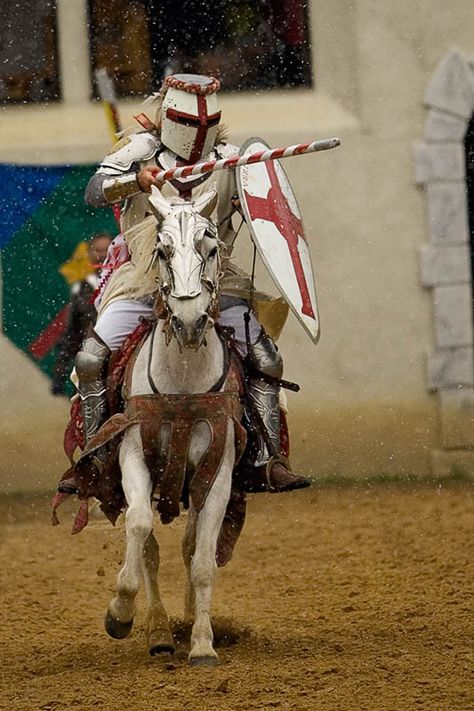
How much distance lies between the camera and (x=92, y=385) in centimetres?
736

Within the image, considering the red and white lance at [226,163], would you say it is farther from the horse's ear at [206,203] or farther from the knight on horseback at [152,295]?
the knight on horseback at [152,295]

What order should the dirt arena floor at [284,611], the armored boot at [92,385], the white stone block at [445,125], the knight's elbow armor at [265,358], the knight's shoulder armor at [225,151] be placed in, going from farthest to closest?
the white stone block at [445,125] < the knight's shoulder armor at [225,151] < the knight's elbow armor at [265,358] < the armored boot at [92,385] < the dirt arena floor at [284,611]

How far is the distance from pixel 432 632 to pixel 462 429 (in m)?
5.75

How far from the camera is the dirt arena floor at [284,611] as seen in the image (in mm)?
6504

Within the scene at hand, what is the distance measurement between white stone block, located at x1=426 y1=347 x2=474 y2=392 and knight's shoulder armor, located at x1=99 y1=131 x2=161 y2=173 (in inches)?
244

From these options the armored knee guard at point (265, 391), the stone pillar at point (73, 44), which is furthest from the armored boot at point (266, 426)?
the stone pillar at point (73, 44)

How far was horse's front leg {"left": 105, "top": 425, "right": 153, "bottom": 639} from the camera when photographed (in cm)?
691

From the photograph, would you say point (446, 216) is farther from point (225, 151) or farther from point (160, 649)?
point (160, 649)

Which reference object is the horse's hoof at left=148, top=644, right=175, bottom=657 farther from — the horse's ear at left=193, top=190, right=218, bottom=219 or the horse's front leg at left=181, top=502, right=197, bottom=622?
the horse's ear at left=193, top=190, right=218, bottom=219

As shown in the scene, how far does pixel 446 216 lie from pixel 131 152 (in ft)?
20.5

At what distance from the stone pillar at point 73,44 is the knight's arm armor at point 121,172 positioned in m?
5.90

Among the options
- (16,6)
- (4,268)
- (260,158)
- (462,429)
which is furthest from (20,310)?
(260,158)

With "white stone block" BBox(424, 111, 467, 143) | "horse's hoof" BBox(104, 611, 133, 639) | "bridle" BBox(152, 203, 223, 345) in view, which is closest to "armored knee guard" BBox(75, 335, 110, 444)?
"bridle" BBox(152, 203, 223, 345)

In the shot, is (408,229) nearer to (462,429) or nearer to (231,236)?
(462,429)
